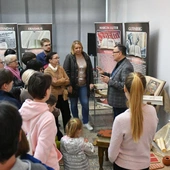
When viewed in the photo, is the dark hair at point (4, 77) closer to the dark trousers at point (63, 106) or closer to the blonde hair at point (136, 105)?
the blonde hair at point (136, 105)

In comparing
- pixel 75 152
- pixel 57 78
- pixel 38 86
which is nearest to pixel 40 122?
pixel 38 86

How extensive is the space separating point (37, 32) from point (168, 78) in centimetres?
303

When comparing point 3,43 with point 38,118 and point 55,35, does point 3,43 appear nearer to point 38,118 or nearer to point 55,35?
point 55,35

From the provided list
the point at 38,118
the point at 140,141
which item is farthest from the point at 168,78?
the point at 38,118

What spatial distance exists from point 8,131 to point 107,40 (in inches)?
170

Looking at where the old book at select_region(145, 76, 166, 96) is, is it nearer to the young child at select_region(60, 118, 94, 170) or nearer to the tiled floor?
the tiled floor

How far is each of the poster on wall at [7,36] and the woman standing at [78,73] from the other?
2060 millimetres

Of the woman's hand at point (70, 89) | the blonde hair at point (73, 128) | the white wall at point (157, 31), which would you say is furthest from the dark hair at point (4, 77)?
the white wall at point (157, 31)

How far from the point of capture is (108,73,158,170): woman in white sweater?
1626mm

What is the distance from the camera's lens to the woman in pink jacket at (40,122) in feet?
5.25

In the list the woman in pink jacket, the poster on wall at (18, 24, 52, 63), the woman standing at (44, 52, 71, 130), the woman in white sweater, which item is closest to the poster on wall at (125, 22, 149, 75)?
the woman standing at (44, 52, 71, 130)

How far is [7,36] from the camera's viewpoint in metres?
5.39

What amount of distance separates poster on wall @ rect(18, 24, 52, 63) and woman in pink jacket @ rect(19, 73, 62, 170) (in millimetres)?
3846

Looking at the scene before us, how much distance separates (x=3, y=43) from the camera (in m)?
5.39
